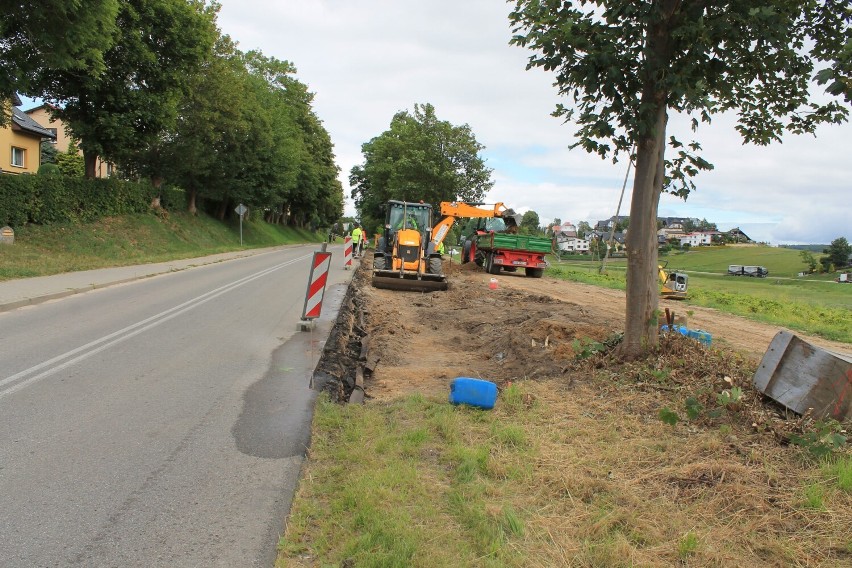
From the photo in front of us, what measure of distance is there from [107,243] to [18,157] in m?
17.3

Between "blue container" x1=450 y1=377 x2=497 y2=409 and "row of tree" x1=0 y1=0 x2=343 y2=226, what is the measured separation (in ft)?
48.6

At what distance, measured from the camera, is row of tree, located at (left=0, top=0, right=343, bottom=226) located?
1655cm

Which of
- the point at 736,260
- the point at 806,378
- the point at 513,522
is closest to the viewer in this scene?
the point at 513,522

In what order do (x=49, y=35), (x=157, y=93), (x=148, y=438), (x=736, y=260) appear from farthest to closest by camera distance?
1. (x=736, y=260)
2. (x=157, y=93)
3. (x=49, y=35)
4. (x=148, y=438)

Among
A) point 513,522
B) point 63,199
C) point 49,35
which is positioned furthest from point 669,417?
point 63,199

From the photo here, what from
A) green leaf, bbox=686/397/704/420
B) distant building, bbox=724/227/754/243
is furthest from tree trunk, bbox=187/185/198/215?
distant building, bbox=724/227/754/243

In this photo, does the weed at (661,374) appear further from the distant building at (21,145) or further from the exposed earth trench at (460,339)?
the distant building at (21,145)

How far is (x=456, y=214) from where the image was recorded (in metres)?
22.8

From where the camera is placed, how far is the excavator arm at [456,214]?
2177cm

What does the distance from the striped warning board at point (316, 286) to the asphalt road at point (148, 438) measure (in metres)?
0.51

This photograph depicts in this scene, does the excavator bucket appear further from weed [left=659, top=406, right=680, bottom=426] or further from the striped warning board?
weed [left=659, top=406, right=680, bottom=426]

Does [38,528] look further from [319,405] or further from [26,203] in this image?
[26,203]

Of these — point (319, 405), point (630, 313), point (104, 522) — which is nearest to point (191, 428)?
point (319, 405)

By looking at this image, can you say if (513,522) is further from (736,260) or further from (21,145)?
(736,260)
